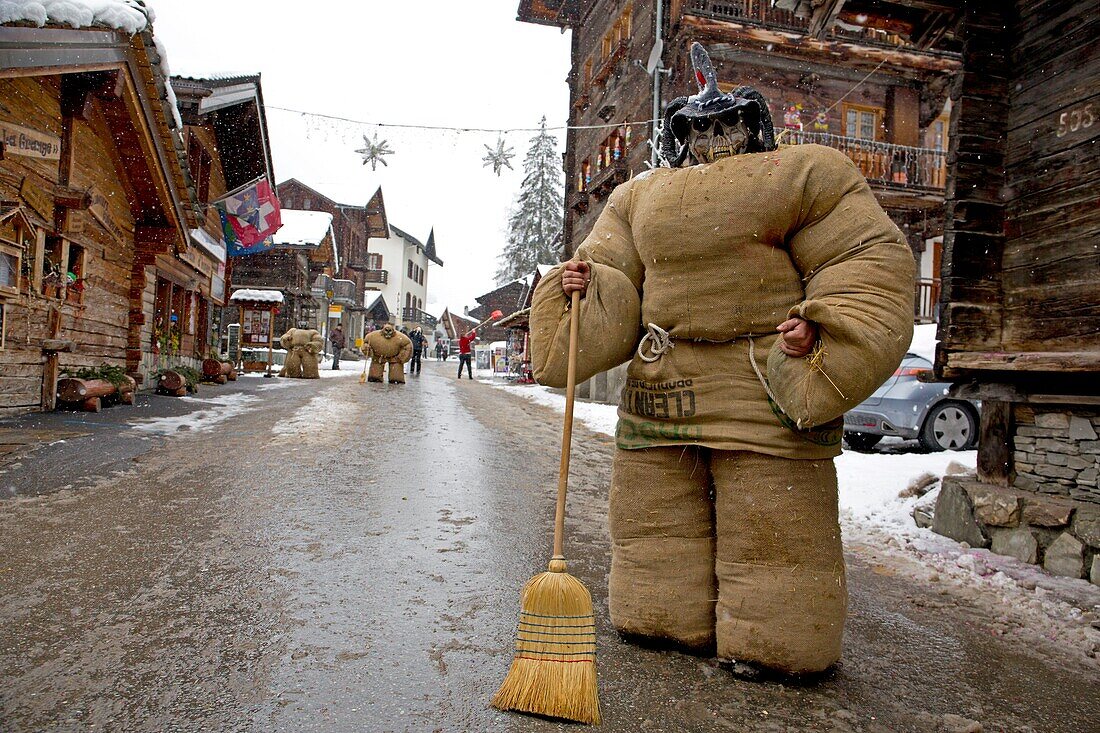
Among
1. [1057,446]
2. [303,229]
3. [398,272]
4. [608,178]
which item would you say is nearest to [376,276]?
[398,272]

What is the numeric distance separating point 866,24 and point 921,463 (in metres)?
3.68

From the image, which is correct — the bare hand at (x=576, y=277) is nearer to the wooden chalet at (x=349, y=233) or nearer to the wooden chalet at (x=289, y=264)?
the wooden chalet at (x=289, y=264)

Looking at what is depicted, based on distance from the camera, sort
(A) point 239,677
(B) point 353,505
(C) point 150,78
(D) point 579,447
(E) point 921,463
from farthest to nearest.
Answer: (C) point 150,78 → (D) point 579,447 → (E) point 921,463 → (B) point 353,505 → (A) point 239,677

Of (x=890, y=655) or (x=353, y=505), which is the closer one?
(x=890, y=655)

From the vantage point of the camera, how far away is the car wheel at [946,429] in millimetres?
8531

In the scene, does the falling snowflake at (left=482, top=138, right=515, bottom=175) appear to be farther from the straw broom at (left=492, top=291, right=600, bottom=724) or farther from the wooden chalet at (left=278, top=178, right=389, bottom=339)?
the wooden chalet at (left=278, top=178, right=389, bottom=339)

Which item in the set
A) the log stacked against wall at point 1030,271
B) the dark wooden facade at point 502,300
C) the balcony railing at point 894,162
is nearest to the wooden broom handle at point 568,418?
the log stacked against wall at point 1030,271

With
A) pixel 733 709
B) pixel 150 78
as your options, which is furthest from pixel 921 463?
pixel 150 78

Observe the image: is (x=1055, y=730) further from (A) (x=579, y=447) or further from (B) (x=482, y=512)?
(A) (x=579, y=447)

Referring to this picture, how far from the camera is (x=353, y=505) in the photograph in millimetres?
4641

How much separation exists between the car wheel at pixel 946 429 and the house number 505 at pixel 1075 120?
4.67 meters

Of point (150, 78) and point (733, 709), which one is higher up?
point (150, 78)

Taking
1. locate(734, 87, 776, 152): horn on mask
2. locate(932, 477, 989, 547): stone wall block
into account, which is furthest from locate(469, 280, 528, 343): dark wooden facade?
locate(734, 87, 776, 152): horn on mask

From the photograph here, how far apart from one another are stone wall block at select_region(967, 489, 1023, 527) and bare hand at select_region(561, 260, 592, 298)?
323 centimetres
